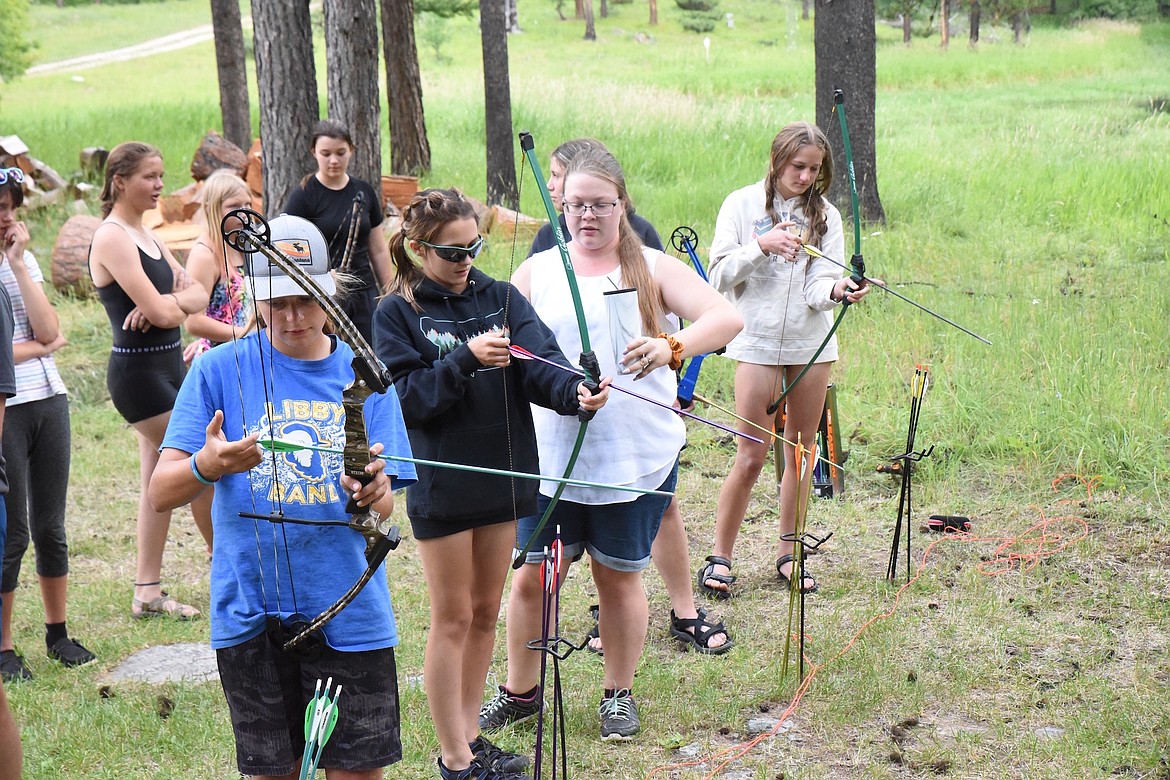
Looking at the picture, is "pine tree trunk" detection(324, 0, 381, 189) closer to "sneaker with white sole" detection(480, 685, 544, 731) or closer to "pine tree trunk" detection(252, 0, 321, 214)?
"pine tree trunk" detection(252, 0, 321, 214)

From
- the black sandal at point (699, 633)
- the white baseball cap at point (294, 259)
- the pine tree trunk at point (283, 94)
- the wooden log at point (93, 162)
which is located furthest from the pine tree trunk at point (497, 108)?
the white baseball cap at point (294, 259)

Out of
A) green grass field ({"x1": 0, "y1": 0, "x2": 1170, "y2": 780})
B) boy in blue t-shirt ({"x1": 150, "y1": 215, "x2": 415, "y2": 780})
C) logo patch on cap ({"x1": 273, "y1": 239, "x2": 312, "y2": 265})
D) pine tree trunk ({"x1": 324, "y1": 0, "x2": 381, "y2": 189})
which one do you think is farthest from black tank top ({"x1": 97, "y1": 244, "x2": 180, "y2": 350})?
pine tree trunk ({"x1": 324, "y1": 0, "x2": 381, "y2": 189})

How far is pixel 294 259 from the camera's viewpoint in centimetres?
232

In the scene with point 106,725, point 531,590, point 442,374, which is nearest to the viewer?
point 442,374

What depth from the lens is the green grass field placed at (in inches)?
132

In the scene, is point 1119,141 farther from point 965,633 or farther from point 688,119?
point 965,633

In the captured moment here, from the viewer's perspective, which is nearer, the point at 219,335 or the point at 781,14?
the point at 219,335

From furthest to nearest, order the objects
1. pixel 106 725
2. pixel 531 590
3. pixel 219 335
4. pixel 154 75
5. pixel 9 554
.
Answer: pixel 154 75 → pixel 219 335 → pixel 9 554 → pixel 106 725 → pixel 531 590

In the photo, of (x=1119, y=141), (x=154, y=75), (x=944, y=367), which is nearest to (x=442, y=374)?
(x=944, y=367)

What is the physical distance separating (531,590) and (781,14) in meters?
50.9

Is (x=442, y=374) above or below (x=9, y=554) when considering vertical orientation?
above

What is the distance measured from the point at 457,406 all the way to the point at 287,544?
66cm

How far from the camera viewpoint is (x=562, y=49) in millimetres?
39438

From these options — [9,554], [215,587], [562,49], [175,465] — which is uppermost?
[562,49]
